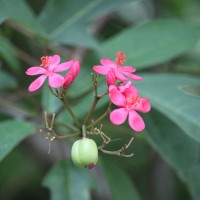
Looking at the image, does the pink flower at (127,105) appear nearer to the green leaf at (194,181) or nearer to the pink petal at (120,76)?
the pink petal at (120,76)

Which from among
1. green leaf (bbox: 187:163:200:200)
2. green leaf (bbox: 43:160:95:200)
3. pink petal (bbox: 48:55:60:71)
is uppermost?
pink petal (bbox: 48:55:60:71)

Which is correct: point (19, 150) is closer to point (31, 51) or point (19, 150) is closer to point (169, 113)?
point (31, 51)

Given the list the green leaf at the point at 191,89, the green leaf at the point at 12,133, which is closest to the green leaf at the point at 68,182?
the green leaf at the point at 12,133

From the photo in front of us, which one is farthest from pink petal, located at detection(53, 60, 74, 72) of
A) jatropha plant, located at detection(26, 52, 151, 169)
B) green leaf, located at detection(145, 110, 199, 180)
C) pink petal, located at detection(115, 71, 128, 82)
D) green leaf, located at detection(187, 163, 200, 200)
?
green leaf, located at detection(187, 163, 200, 200)

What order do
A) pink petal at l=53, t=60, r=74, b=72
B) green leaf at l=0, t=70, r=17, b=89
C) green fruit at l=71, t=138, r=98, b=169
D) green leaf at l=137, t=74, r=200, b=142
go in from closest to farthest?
green fruit at l=71, t=138, r=98, b=169 < pink petal at l=53, t=60, r=74, b=72 < green leaf at l=137, t=74, r=200, b=142 < green leaf at l=0, t=70, r=17, b=89

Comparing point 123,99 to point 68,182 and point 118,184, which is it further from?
point 118,184

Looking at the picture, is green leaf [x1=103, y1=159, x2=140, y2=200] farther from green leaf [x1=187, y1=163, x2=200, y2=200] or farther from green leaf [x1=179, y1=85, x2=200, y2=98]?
green leaf [x1=179, y1=85, x2=200, y2=98]
